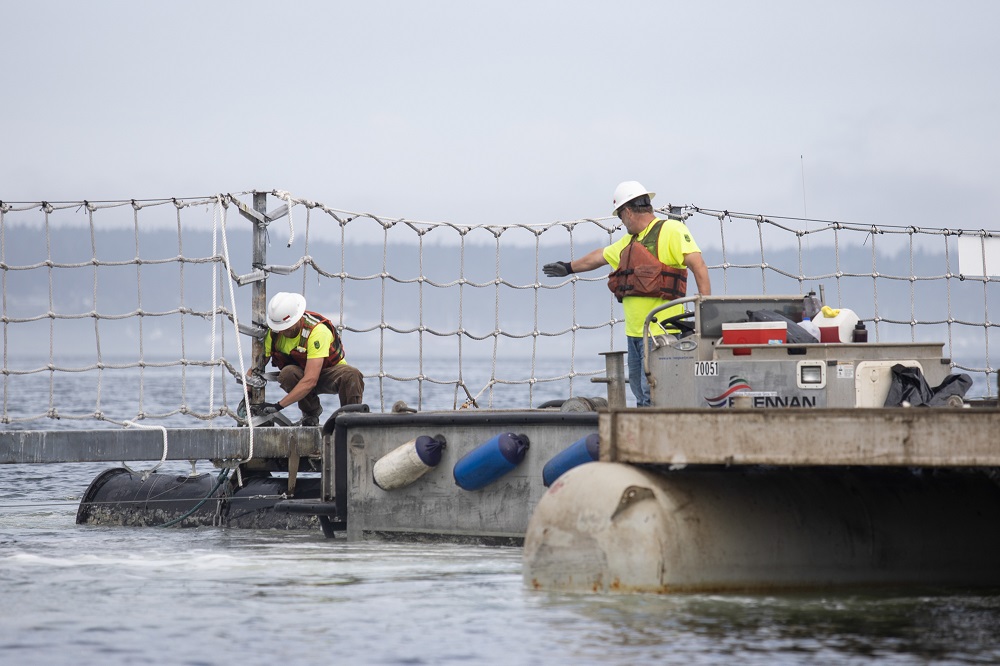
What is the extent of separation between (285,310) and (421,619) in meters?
4.58

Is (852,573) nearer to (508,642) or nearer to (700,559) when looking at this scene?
(700,559)

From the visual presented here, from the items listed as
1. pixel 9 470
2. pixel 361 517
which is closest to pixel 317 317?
pixel 361 517

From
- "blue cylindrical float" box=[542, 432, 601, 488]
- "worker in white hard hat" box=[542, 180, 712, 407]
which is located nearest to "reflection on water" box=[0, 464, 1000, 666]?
"blue cylindrical float" box=[542, 432, 601, 488]

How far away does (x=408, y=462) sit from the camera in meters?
9.00

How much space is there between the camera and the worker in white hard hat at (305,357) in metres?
10.3

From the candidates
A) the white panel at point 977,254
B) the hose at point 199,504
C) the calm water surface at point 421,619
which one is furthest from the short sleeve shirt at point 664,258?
the white panel at point 977,254

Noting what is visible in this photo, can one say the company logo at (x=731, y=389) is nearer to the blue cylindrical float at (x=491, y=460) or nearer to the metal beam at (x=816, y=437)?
the metal beam at (x=816, y=437)

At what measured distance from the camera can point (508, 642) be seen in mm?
5594

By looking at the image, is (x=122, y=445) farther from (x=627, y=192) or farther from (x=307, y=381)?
(x=627, y=192)

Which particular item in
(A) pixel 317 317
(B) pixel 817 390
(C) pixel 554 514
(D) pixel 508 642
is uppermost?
(A) pixel 317 317

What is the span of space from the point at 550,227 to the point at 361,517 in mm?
3391

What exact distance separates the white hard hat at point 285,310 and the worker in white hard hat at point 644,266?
2.37 meters

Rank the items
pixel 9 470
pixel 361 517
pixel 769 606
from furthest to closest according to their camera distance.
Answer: pixel 9 470
pixel 361 517
pixel 769 606

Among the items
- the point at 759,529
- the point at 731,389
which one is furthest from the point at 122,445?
the point at 759,529
